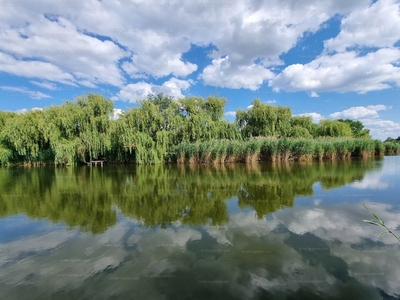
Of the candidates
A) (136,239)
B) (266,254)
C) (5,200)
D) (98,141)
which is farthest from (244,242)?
(98,141)

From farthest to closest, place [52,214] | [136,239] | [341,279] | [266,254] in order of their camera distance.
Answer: [52,214] → [136,239] → [266,254] → [341,279]

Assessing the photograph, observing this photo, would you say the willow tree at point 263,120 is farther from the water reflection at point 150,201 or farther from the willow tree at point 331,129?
the water reflection at point 150,201

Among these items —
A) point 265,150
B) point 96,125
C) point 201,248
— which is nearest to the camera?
point 201,248

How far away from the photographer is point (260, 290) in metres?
3.20

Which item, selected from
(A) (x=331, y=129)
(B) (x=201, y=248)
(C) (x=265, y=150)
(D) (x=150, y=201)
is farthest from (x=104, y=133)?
(A) (x=331, y=129)

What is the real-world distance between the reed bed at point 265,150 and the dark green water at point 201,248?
44.7 feet

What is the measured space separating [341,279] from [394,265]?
1.08 metres

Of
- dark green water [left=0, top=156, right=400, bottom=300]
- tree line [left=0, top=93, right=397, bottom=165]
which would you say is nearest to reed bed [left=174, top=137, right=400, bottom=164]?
tree line [left=0, top=93, right=397, bottom=165]

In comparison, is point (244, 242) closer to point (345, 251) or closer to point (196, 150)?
point (345, 251)

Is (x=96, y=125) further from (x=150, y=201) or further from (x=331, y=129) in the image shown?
(x=331, y=129)

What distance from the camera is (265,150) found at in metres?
22.4

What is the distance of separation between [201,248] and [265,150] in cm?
1911

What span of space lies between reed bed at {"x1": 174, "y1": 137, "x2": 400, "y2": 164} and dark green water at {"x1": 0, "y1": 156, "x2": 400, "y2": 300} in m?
13.6

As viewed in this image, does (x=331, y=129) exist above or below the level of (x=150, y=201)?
above
